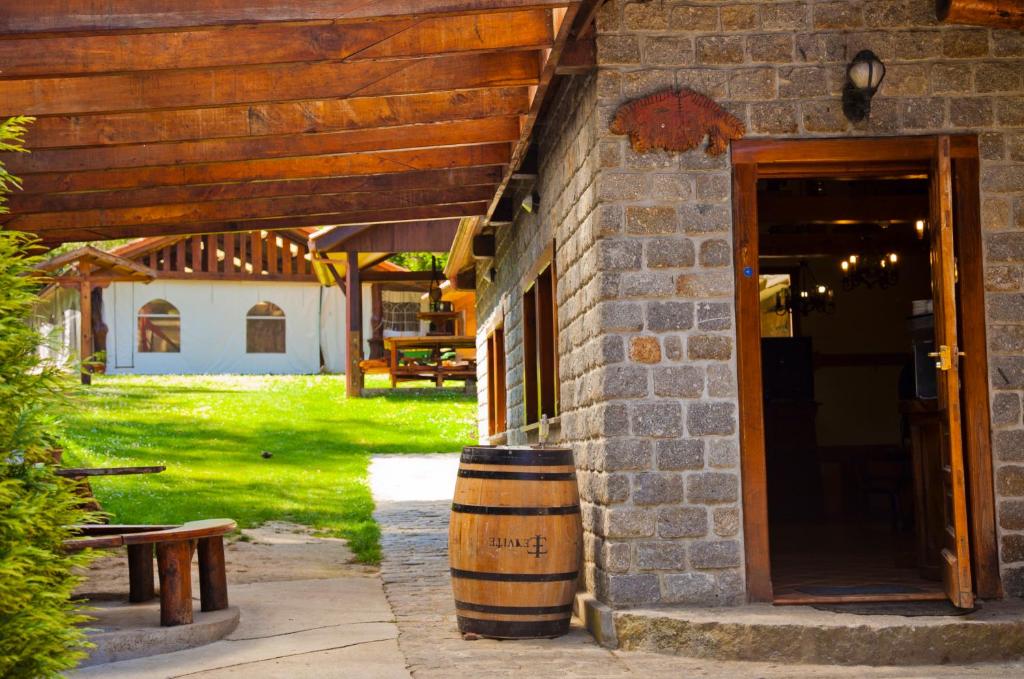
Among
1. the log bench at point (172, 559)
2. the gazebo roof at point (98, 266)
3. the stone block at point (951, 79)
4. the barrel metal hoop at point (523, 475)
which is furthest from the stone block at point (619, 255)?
the gazebo roof at point (98, 266)

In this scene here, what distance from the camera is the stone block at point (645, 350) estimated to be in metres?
5.89

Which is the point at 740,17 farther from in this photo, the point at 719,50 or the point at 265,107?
the point at 265,107

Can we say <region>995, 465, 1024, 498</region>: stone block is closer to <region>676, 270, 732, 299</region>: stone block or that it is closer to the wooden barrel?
<region>676, 270, 732, 299</region>: stone block

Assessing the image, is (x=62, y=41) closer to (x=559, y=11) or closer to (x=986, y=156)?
(x=559, y=11)

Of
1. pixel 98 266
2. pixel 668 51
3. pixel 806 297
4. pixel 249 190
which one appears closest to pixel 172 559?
pixel 668 51

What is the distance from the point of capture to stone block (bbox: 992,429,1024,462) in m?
5.87

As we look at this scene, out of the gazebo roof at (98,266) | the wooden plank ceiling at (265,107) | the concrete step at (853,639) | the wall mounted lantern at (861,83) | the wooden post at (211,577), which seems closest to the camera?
the wooden plank ceiling at (265,107)

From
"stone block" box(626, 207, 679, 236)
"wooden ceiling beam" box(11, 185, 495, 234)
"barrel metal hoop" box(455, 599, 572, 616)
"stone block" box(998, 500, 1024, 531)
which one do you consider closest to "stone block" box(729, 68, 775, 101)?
"stone block" box(626, 207, 679, 236)

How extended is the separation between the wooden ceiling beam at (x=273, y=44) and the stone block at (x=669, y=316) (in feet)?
4.40

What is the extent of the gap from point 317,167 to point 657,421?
3610 mm

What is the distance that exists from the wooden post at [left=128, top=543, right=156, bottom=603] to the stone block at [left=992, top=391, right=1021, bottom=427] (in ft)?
15.0

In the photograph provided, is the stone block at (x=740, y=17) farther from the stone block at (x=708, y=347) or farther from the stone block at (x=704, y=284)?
the stone block at (x=708, y=347)

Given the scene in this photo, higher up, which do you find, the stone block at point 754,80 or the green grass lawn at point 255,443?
the stone block at point 754,80

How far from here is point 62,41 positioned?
5.52 meters
